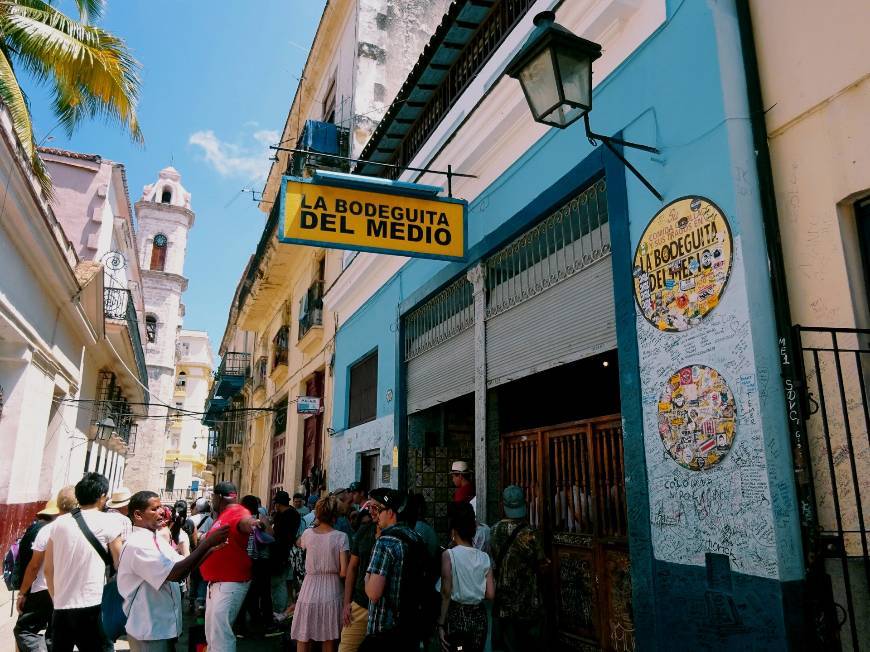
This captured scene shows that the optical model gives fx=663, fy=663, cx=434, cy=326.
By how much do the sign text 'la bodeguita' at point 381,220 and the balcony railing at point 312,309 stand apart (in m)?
7.93

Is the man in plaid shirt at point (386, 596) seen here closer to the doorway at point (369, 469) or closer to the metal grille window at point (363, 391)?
the doorway at point (369, 469)

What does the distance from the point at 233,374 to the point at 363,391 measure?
1806cm

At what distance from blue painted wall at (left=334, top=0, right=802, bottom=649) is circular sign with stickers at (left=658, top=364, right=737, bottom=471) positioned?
0.26 m

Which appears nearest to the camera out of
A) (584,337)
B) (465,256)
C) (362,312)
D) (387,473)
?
(584,337)

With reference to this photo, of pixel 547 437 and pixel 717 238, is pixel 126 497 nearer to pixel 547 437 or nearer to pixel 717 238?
pixel 547 437

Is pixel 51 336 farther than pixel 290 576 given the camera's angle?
Yes

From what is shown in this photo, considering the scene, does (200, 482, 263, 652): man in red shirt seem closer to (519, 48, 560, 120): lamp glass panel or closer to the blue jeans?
the blue jeans

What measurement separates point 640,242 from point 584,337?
1067 mm

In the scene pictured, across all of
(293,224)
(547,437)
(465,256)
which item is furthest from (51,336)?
(547,437)

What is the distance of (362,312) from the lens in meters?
12.2

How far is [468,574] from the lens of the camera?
4.20m

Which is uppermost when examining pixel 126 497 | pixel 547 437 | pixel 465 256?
pixel 465 256

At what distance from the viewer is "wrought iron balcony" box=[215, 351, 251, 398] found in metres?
27.9

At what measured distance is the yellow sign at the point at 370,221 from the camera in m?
6.46
